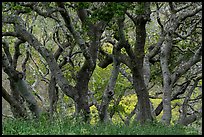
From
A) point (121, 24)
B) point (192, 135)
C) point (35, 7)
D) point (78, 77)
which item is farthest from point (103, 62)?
point (192, 135)

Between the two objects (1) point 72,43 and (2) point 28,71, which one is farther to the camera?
(2) point 28,71

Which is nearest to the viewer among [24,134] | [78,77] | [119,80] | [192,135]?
[24,134]

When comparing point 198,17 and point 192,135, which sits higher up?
point 198,17

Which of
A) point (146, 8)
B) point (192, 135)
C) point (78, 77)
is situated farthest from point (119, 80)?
point (192, 135)

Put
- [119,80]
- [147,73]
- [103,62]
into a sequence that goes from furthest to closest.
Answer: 1. [119,80]
2. [103,62]
3. [147,73]

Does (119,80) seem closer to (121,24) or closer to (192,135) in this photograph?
(121,24)

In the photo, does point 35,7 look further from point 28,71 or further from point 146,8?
point 28,71

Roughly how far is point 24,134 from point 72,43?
9.33m

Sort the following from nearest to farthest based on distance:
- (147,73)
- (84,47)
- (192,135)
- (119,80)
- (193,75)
A: (192,135) → (84,47) → (147,73) → (193,75) → (119,80)

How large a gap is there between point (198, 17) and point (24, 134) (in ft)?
32.9

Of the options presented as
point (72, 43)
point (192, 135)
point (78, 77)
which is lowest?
point (192, 135)

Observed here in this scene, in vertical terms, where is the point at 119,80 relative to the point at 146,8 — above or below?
below

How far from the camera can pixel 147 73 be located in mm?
15984

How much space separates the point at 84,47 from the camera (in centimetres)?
1321
